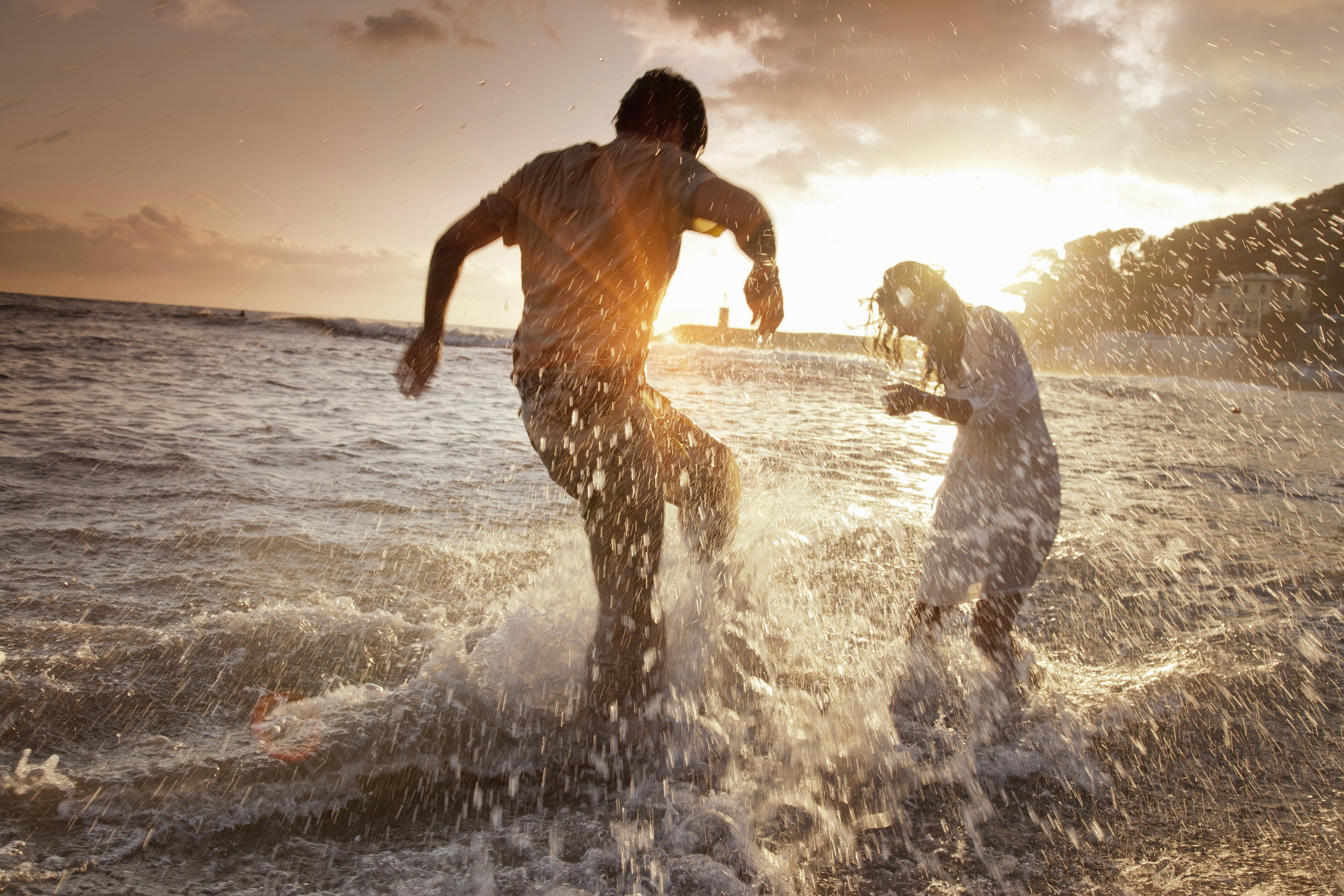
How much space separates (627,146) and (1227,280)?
71.7 m

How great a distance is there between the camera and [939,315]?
326 centimetres

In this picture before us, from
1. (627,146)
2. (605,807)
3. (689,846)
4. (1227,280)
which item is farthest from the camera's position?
(1227,280)

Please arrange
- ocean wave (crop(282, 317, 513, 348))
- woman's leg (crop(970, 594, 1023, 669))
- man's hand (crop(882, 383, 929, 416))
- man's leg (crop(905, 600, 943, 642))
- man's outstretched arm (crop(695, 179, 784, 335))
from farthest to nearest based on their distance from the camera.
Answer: ocean wave (crop(282, 317, 513, 348)), man's leg (crop(905, 600, 943, 642)), man's hand (crop(882, 383, 929, 416)), woman's leg (crop(970, 594, 1023, 669)), man's outstretched arm (crop(695, 179, 784, 335))

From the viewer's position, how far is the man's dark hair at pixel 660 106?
2332 millimetres

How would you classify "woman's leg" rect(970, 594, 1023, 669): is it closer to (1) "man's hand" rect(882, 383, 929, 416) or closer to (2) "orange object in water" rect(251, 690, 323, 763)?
(1) "man's hand" rect(882, 383, 929, 416)

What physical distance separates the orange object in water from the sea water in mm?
17

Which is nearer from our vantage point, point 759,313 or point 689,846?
point 689,846

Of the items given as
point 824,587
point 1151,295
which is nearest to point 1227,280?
point 1151,295

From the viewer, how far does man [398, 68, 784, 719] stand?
7.08 ft

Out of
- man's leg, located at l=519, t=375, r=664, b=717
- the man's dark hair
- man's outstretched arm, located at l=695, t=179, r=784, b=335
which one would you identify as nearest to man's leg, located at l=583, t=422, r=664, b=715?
man's leg, located at l=519, t=375, r=664, b=717

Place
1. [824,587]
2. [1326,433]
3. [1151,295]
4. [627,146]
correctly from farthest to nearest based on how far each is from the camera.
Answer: [1151,295], [1326,433], [824,587], [627,146]

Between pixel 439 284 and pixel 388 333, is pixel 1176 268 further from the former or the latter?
pixel 439 284

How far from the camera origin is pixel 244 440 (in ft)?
23.2

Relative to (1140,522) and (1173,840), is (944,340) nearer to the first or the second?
(1173,840)
